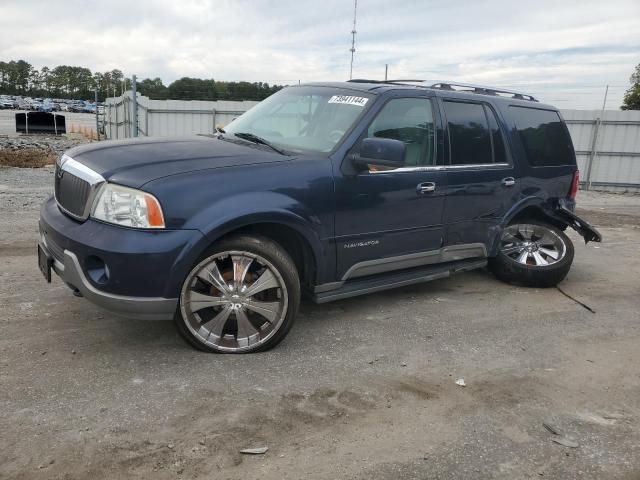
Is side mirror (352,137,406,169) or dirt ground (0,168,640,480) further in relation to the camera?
side mirror (352,137,406,169)

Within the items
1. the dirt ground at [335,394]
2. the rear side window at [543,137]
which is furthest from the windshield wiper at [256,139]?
the rear side window at [543,137]

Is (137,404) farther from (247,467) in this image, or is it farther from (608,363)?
(608,363)

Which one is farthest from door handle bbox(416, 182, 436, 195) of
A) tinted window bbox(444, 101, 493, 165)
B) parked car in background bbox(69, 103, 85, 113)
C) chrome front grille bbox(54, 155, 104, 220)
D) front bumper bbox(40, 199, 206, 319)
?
parked car in background bbox(69, 103, 85, 113)

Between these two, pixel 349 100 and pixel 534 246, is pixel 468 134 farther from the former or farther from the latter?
pixel 534 246

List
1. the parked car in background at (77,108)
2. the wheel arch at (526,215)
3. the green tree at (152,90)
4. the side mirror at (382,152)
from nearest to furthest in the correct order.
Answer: the side mirror at (382,152), the wheel arch at (526,215), the green tree at (152,90), the parked car in background at (77,108)

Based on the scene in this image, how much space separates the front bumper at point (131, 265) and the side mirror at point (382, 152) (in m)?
1.36

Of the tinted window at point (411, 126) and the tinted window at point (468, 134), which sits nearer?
the tinted window at point (411, 126)

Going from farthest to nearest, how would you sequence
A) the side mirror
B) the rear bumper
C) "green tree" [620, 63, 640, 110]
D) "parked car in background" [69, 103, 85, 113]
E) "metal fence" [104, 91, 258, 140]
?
"parked car in background" [69, 103, 85, 113]
"green tree" [620, 63, 640, 110]
"metal fence" [104, 91, 258, 140]
the rear bumper
the side mirror

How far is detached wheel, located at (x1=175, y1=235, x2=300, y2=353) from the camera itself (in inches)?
137

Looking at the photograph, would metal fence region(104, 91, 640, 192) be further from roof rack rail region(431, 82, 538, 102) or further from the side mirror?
the side mirror

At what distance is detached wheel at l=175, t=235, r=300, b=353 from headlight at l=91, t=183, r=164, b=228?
410 mm

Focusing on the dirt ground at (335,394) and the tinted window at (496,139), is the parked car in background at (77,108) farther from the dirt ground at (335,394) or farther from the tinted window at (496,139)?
the tinted window at (496,139)

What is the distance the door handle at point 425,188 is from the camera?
174 inches

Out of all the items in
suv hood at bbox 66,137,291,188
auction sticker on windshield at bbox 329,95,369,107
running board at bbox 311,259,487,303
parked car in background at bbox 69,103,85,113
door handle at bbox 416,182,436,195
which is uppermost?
parked car in background at bbox 69,103,85,113
